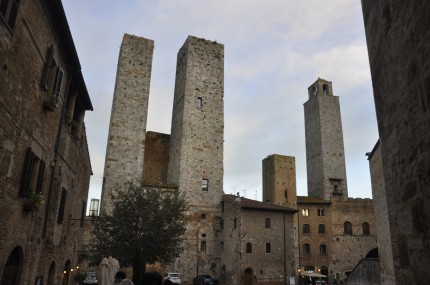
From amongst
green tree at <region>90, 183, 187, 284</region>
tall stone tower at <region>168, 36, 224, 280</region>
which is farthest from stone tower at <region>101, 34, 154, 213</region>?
green tree at <region>90, 183, 187, 284</region>

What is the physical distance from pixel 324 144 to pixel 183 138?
21737mm

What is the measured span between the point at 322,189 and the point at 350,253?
8189 mm

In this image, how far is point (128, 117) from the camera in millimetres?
31297

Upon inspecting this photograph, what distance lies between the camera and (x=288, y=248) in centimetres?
3150

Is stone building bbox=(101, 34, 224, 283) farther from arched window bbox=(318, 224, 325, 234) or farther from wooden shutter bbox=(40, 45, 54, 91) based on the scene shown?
wooden shutter bbox=(40, 45, 54, 91)

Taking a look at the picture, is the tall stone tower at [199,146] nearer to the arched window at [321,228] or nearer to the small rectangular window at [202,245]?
the small rectangular window at [202,245]

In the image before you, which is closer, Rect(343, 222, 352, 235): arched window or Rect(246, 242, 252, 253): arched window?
Rect(246, 242, 252, 253): arched window

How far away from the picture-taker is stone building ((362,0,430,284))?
9.73 ft

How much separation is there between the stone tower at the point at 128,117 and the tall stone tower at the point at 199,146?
363cm

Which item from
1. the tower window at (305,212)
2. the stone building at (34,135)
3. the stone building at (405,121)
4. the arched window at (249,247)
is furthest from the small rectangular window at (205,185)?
the stone building at (405,121)

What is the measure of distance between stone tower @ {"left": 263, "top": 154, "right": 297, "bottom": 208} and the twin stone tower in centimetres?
981

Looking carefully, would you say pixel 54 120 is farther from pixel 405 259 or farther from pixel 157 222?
pixel 157 222

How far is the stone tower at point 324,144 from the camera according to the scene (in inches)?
1714

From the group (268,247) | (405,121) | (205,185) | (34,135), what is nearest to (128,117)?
(205,185)
